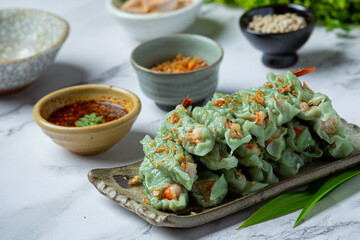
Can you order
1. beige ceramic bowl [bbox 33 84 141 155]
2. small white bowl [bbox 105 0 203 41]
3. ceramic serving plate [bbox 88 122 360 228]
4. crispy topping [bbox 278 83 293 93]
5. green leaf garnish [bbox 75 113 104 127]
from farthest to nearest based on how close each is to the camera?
small white bowl [bbox 105 0 203 41]
green leaf garnish [bbox 75 113 104 127]
beige ceramic bowl [bbox 33 84 141 155]
crispy topping [bbox 278 83 293 93]
ceramic serving plate [bbox 88 122 360 228]

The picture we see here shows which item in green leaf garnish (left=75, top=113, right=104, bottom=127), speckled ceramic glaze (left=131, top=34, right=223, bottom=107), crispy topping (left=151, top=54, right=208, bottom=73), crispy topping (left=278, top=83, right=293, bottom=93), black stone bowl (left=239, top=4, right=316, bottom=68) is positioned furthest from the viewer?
black stone bowl (left=239, top=4, right=316, bottom=68)

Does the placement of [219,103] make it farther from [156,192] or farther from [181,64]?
[181,64]

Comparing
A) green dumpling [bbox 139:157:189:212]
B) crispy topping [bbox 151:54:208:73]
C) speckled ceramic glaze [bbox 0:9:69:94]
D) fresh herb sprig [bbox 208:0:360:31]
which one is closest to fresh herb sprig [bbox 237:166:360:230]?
green dumpling [bbox 139:157:189:212]

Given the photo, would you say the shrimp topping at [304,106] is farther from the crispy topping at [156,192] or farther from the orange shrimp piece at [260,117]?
the crispy topping at [156,192]

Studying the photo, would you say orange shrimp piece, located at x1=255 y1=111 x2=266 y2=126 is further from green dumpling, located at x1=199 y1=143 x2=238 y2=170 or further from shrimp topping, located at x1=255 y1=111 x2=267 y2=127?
green dumpling, located at x1=199 y1=143 x2=238 y2=170

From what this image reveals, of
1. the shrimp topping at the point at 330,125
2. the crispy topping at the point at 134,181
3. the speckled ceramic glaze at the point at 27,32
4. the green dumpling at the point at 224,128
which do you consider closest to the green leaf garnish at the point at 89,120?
the crispy topping at the point at 134,181

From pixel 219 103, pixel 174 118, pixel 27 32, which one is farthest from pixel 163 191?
pixel 27 32

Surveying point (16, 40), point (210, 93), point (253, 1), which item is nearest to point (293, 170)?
point (210, 93)
